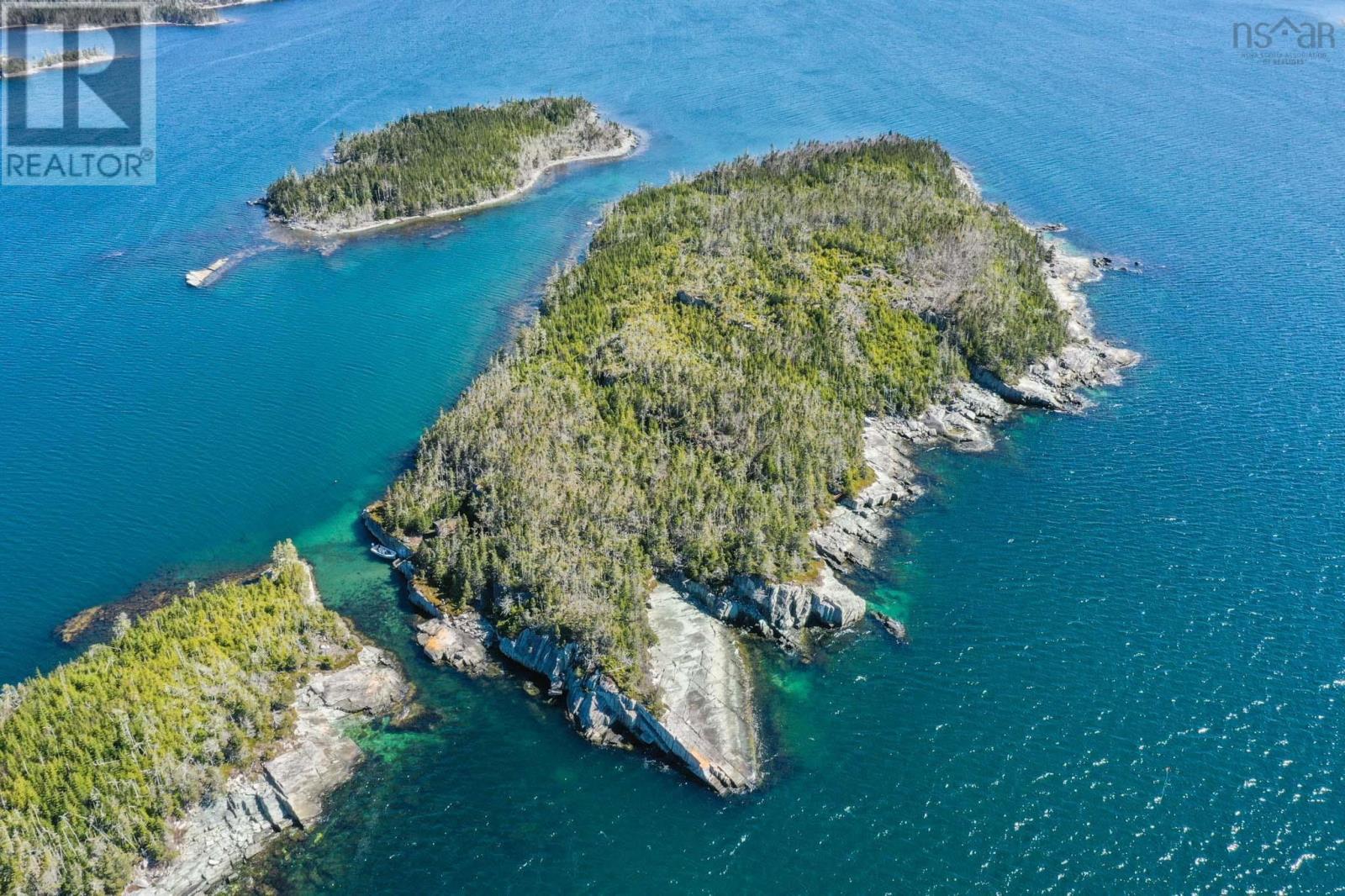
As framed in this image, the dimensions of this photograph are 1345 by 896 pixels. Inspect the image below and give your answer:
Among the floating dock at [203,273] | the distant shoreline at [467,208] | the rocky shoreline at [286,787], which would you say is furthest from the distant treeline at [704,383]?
the floating dock at [203,273]

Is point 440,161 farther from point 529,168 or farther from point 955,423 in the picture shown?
point 955,423

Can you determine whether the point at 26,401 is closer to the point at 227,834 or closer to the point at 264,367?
the point at 264,367

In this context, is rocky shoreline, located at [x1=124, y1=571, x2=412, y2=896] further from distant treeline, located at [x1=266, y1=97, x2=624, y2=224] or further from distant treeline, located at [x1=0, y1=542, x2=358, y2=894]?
distant treeline, located at [x1=266, y1=97, x2=624, y2=224]

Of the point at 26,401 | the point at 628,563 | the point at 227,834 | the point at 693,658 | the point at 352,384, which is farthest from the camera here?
the point at 352,384

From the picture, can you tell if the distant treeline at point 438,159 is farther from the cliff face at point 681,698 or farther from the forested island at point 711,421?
the cliff face at point 681,698

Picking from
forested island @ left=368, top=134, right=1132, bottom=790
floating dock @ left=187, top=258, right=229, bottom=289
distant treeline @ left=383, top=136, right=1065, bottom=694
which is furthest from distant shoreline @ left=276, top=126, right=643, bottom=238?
forested island @ left=368, top=134, right=1132, bottom=790

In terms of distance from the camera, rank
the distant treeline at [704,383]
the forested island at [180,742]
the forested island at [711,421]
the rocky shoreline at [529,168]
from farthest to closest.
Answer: the rocky shoreline at [529,168], the distant treeline at [704,383], the forested island at [711,421], the forested island at [180,742]

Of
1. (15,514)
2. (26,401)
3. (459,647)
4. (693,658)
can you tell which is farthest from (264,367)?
(693,658)
